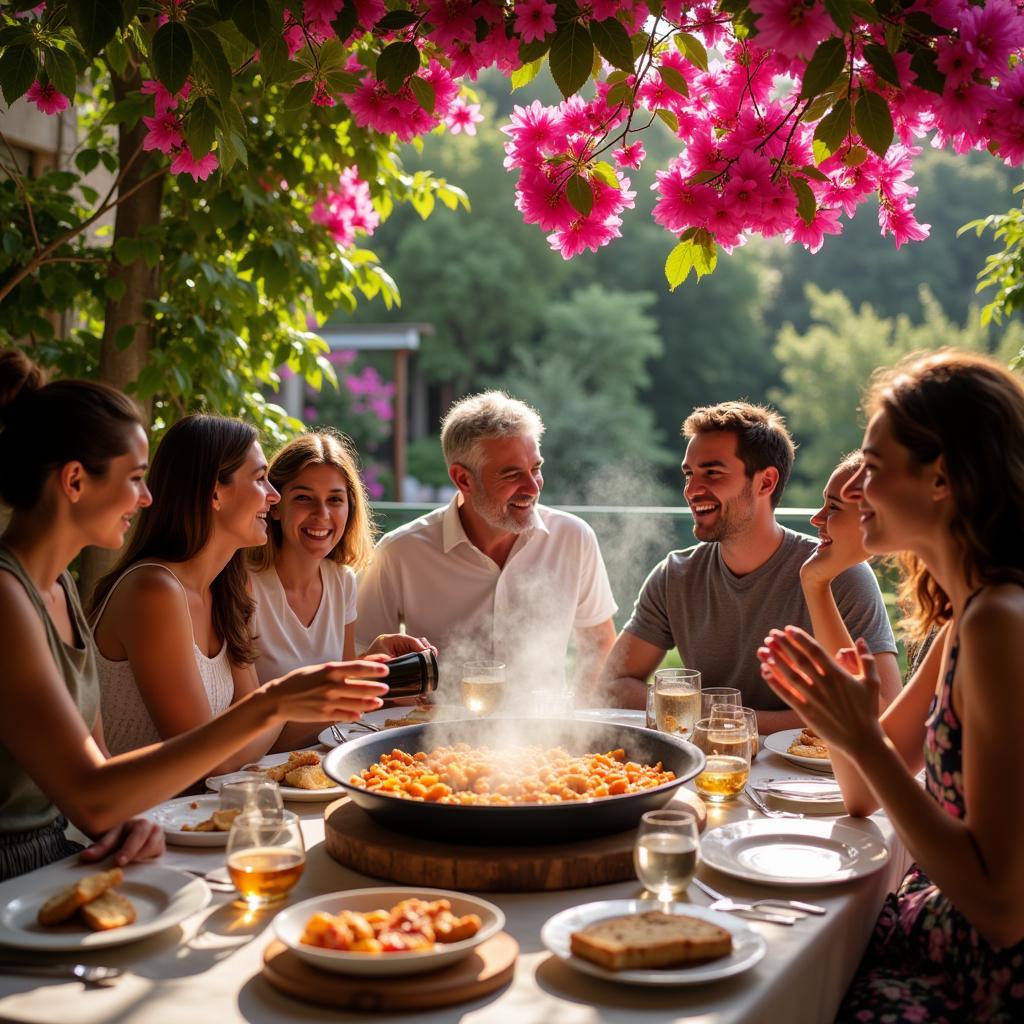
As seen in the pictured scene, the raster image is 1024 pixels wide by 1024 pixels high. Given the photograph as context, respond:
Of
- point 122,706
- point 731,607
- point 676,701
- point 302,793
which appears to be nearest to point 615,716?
point 676,701

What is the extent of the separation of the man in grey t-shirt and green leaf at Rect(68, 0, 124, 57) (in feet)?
6.90

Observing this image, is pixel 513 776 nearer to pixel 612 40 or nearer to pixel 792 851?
pixel 792 851

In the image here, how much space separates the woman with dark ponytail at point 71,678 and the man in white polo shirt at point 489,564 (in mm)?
1593

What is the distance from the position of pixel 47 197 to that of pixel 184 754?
2.73 m

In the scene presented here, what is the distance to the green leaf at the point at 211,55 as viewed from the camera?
5.85 ft

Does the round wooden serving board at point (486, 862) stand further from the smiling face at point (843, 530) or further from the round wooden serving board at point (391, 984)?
the smiling face at point (843, 530)

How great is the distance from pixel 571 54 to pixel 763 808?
1.40m

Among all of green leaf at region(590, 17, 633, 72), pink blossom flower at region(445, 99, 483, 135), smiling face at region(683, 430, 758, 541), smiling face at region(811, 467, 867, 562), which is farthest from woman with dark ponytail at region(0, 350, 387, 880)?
smiling face at region(683, 430, 758, 541)


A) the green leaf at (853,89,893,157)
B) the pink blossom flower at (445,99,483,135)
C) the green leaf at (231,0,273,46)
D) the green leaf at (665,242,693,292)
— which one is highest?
the pink blossom flower at (445,99,483,135)

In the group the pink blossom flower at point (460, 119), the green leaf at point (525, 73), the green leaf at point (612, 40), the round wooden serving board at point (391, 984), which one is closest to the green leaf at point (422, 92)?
the green leaf at point (525, 73)

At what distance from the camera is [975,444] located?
1.84 metres

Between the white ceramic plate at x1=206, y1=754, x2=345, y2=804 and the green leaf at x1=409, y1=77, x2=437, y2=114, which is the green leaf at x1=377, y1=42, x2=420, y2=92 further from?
the white ceramic plate at x1=206, y1=754, x2=345, y2=804

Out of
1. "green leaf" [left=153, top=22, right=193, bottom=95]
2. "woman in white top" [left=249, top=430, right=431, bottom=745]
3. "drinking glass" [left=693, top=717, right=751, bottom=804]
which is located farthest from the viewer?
"woman in white top" [left=249, top=430, right=431, bottom=745]

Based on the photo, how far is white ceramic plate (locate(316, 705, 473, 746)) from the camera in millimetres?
2699
